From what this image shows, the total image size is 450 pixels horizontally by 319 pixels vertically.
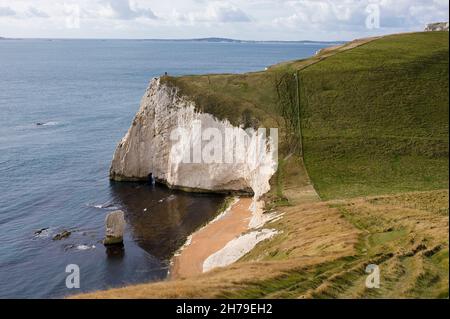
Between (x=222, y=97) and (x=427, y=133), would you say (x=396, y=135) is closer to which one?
(x=427, y=133)

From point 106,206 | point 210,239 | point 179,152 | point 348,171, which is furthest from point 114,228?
point 348,171

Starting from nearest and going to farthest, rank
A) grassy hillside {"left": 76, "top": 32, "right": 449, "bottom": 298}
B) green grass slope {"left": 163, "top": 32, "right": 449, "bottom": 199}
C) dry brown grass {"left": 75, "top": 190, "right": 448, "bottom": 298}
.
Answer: dry brown grass {"left": 75, "top": 190, "right": 448, "bottom": 298} → grassy hillside {"left": 76, "top": 32, "right": 449, "bottom": 298} → green grass slope {"left": 163, "top": 32, "right": 449, "bottom": 199}

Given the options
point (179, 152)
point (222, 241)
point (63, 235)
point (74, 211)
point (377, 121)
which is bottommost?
point (63, 235)

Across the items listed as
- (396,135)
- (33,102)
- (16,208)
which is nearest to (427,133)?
(396,135)

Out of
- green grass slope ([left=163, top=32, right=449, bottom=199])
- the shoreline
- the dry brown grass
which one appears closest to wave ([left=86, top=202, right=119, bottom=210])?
the shoreline

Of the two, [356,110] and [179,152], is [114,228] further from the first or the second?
[356,110]

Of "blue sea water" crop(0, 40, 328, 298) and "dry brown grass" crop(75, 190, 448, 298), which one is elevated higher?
"dry brown grass" crop(75, 190, 448, 298)

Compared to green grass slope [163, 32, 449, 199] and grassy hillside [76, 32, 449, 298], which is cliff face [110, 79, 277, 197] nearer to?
green grass slope [163, 32, 449, 199]

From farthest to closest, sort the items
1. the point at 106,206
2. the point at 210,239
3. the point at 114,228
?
the point at 106,206
the point at 114,228
the point at 210,239
